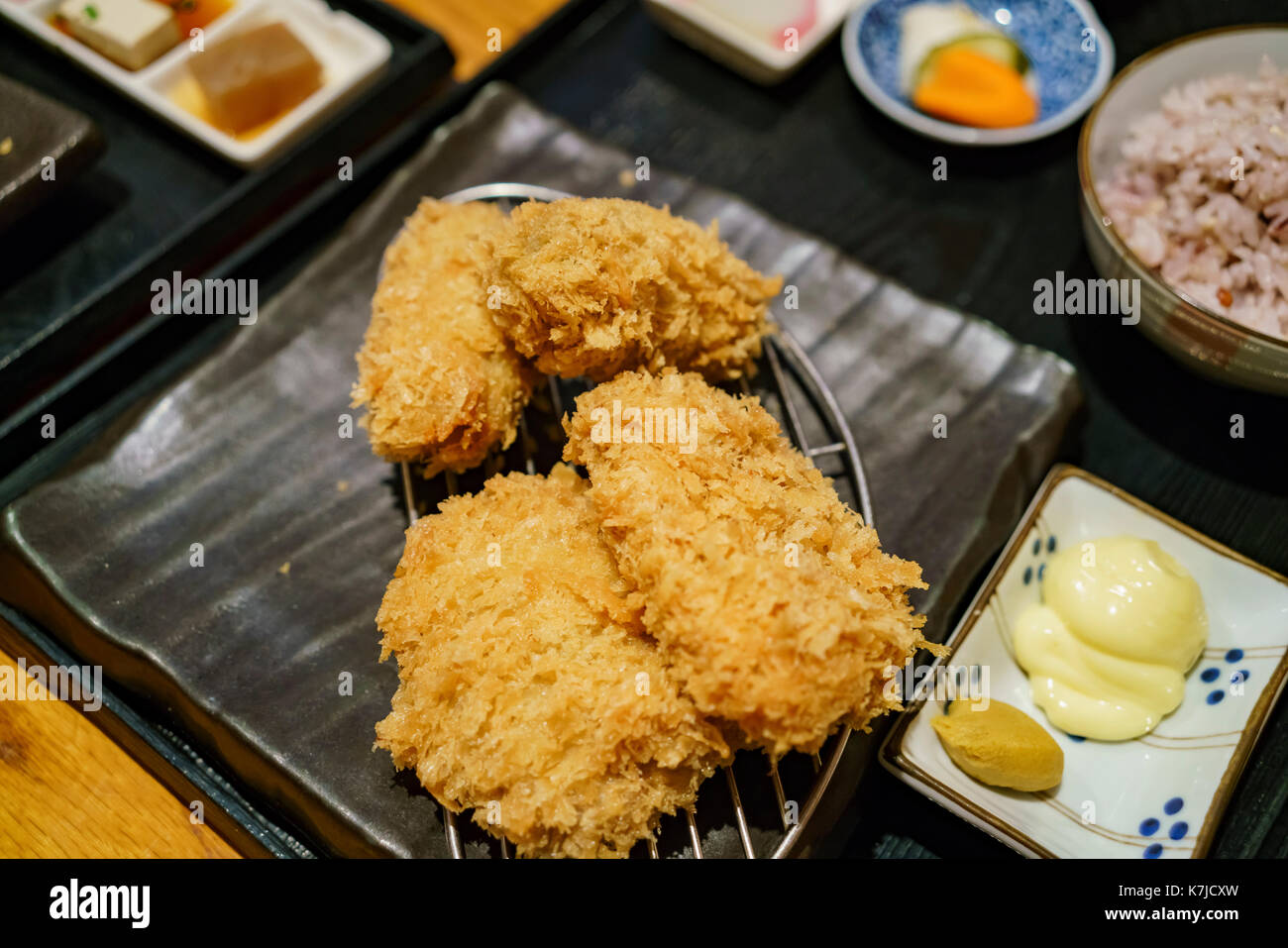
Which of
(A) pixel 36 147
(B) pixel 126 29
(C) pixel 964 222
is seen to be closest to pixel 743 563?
(C) pixel 964 222

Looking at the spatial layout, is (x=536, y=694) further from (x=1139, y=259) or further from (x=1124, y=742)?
(x=1139, y=259)

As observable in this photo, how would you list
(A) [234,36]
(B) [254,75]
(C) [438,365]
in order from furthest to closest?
(A) [234,36]
(B) [254,75]
(C) [438,365]

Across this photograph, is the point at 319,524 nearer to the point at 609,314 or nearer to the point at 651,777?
the point at 609,314

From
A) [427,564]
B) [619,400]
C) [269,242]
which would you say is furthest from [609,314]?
[269,242]

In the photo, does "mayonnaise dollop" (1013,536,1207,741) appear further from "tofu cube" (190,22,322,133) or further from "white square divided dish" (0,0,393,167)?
"tofu cube" (190,22,322,133)

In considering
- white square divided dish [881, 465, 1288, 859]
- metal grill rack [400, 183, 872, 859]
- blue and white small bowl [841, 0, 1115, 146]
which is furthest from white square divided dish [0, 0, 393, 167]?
white square divided dish [881, 465, 1288, 859]

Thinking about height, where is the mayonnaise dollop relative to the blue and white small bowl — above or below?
below
